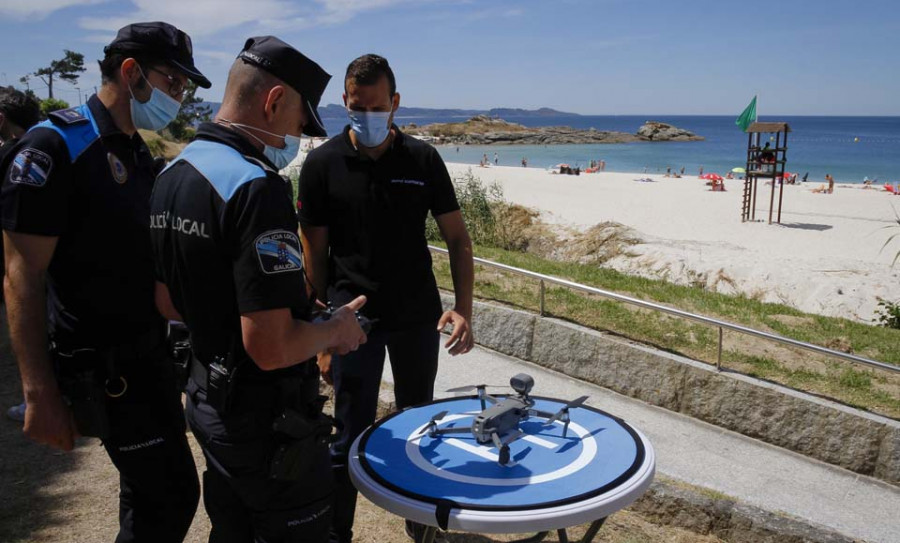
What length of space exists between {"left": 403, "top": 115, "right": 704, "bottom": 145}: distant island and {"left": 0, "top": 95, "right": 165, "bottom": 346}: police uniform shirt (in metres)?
95.8

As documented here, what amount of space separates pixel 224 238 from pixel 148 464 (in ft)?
3.55

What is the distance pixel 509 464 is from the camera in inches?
107

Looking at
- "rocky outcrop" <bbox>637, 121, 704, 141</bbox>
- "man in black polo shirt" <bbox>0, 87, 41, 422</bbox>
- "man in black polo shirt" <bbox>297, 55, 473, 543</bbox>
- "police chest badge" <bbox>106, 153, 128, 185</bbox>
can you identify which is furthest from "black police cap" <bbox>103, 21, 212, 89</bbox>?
"rocky outcrop" <bbox>637, 121, 704, 141</bbox>

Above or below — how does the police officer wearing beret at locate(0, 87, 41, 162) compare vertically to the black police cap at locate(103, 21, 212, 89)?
below

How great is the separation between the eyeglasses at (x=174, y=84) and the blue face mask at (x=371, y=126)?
0.91 meters

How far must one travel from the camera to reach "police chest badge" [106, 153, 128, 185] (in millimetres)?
2703

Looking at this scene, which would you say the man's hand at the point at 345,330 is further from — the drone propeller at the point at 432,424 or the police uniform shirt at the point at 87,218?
the police uniform shirt at the point at 87,218

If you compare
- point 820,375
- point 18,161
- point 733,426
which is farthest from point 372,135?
point 820,375

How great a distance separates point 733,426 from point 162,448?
4.29m

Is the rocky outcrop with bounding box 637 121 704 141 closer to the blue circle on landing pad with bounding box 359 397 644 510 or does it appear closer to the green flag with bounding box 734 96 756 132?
the green flag with bounding box 734 96 756 132

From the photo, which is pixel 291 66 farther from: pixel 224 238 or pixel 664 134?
pixel 664 134

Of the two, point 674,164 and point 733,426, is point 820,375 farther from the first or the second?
point 674,164

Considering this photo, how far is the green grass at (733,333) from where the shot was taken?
538cm

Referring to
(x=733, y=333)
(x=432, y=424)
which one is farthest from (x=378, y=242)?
(x=733, y=333)
